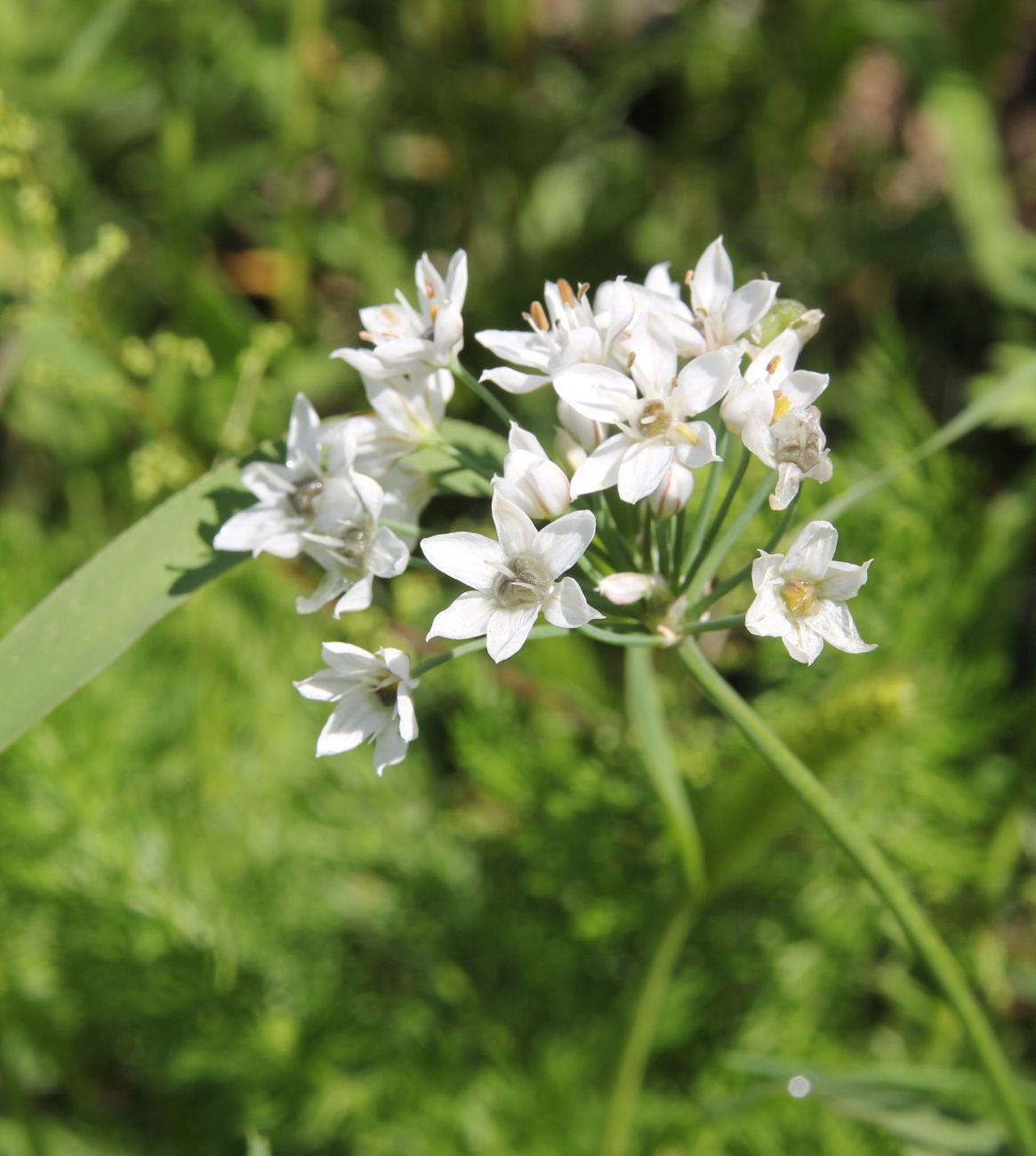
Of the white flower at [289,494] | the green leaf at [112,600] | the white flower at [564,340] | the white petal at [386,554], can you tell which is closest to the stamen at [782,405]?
the white flower at [564,340]

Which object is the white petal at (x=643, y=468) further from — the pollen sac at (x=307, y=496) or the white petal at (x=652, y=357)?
the pollen sac at (x=307, y=496)

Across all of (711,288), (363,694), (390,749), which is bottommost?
(390,749)

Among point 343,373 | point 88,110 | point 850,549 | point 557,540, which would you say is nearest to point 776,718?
point 850,549

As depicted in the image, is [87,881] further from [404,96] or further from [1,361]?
[404,96]

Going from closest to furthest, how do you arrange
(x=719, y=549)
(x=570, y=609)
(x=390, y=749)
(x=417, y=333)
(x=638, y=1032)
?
(x=570, y=609), (x=390, y=749), (x=719, y=549), (x=417, y=333), (x=638, y=1032)

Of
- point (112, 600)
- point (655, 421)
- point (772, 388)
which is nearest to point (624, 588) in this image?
point (655, 421)

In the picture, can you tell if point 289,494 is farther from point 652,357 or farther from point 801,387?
point 801,387
